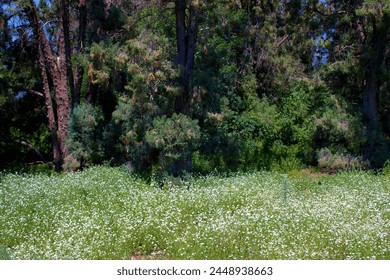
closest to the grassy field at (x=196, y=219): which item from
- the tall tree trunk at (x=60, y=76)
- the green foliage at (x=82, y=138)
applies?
the green foliage at (x=82, y=138)

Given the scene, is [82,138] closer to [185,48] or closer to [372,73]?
[185,48]

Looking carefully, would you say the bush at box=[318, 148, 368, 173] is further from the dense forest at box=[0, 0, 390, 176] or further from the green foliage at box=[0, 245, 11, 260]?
the green foliage at box=[0, 245, 11, 260]

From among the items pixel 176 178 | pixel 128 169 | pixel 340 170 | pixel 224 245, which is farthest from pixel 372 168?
pixel 224 245

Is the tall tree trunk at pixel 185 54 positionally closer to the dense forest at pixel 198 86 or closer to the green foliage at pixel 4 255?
the dense forest at pixel 198 86

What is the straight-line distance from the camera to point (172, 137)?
12117 mm

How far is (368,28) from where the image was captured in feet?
46.2

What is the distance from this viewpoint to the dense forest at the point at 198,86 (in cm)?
1286

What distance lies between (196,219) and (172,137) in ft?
11.2

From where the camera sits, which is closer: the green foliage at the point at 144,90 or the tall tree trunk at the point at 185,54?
the green foliage at the point at 144,90

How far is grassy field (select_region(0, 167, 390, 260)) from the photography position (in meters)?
7.67

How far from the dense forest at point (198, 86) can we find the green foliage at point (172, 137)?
3cm

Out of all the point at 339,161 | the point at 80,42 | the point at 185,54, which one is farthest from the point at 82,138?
the point at 339,161

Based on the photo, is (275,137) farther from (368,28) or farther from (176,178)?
(176,178)

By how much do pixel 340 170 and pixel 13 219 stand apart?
8.79 meters
